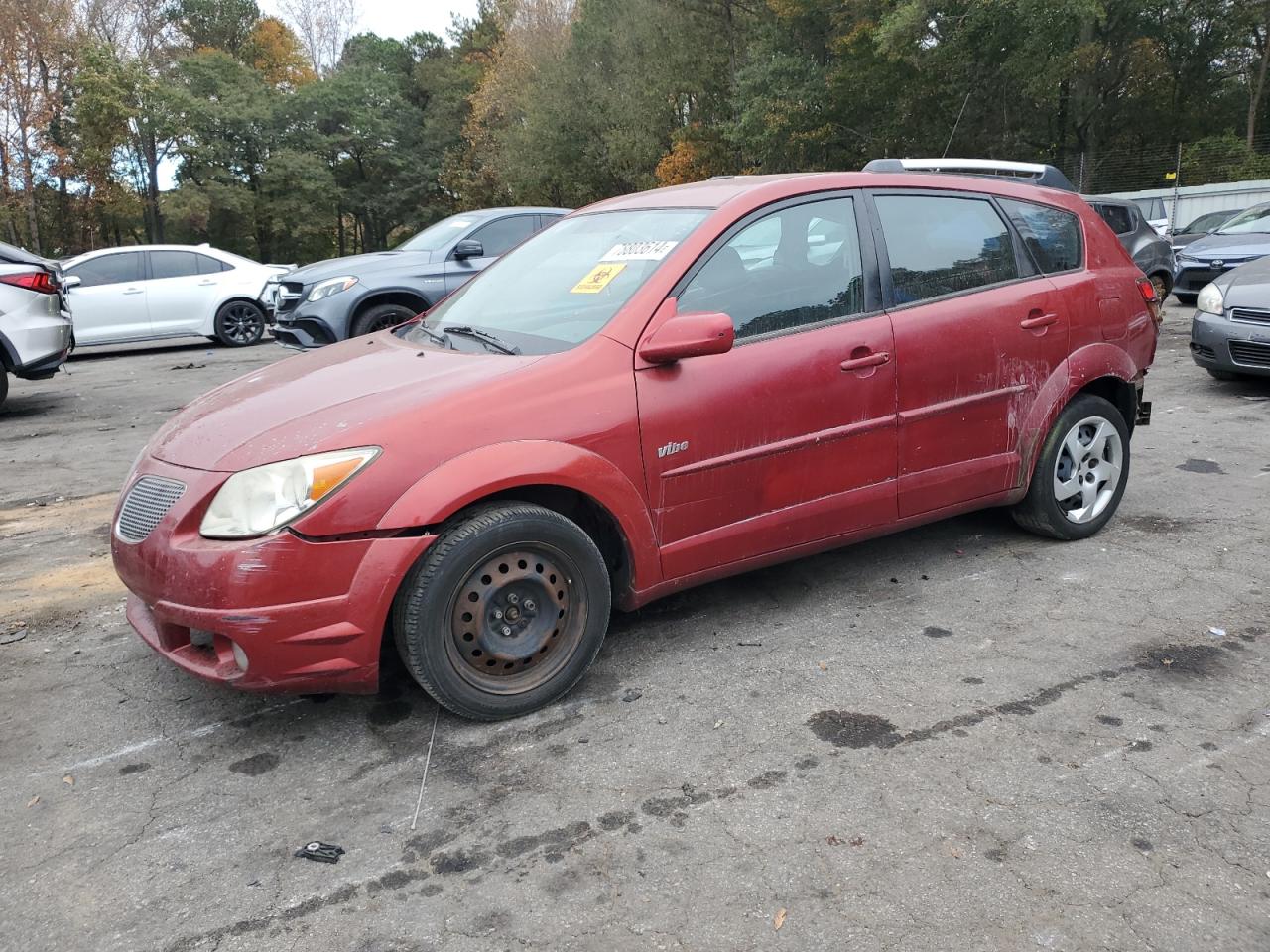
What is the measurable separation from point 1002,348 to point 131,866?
11.9 feet

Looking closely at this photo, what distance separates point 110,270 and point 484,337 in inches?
475

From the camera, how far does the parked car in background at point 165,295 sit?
531 inches

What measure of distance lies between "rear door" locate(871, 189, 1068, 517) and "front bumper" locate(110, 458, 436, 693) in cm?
210

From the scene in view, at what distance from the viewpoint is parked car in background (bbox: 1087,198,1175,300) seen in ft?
43.2

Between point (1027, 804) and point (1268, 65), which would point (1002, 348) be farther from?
point (1268, 65)

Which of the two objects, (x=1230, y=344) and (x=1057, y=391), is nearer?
(x=1057, y=391)

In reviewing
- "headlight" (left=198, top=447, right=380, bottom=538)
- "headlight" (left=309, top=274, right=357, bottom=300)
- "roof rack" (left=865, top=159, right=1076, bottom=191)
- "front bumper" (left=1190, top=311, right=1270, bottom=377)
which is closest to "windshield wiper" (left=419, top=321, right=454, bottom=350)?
"headlight" (left=198, top=447, right=380, bottom=538)

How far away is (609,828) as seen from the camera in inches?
104

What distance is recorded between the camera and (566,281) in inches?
153

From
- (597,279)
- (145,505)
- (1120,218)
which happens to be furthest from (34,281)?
(1120,218)

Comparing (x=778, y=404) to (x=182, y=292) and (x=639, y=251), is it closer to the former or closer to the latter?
(x=639, y=251)

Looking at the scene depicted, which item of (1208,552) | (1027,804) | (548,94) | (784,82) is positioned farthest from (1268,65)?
(1027,804)

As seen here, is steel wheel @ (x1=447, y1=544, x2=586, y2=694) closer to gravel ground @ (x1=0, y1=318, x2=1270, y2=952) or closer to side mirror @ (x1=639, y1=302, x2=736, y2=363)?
gravel ground @ (x1=0, y1=318, x2=1270, y2=952)

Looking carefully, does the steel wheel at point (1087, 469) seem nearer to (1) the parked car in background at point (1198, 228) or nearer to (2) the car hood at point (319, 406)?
(2) the car hood at point (319, 406)
